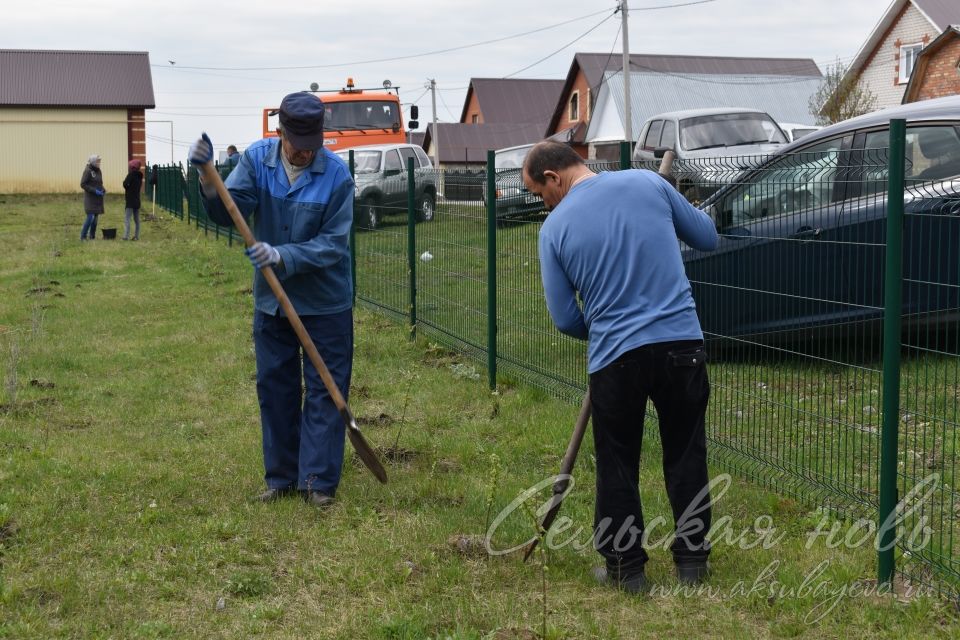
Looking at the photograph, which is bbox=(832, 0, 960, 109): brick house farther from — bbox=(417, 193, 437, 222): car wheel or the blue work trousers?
the blue work trousers

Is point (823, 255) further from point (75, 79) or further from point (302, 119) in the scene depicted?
point (75, 79)

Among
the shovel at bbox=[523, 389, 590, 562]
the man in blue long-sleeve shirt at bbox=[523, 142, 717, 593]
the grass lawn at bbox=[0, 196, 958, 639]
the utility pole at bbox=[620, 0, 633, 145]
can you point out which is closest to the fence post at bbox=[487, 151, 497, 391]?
the grass lawn at bbox=[0, 196, 958, 639]

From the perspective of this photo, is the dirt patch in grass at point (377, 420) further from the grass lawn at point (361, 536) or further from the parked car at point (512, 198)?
the parked car at point (512, 198)

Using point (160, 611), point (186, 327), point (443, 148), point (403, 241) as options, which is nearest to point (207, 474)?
point (160, 611)

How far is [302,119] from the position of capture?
16.8 feet

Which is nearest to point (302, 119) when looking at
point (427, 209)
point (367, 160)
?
point (427, 209)

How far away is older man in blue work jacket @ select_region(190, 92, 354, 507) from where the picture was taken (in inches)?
206

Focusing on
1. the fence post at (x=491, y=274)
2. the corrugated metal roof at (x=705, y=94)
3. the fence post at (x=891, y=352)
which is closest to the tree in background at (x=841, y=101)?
the corrugated metal roof at (x=705, y=94)

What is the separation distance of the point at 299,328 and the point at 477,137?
6347 cm

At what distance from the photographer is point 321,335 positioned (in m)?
5.47

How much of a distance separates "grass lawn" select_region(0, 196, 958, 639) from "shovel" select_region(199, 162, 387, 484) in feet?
0.81

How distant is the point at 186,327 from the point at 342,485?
5.78 meters

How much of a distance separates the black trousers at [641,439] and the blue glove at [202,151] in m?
1.87

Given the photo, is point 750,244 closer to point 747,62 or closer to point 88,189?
point 88,189
